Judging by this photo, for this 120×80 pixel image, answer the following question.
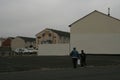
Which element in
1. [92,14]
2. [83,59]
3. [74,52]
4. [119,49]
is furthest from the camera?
[92,14]

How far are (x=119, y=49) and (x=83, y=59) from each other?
31596mm

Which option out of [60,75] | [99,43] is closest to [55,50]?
[99,43]

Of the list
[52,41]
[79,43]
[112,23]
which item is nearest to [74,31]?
[79,43]

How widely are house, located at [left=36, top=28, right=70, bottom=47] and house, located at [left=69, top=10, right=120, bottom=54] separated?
3299cm

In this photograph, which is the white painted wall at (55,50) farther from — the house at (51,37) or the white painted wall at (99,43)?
the house at (51,37)

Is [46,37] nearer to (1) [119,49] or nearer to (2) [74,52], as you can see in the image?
(1) [119,49]

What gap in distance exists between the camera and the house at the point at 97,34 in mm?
62719

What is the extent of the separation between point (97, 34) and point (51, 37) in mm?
38249

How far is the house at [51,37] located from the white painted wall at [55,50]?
98.8ft

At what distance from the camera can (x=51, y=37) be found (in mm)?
101562

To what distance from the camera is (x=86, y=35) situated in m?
65.6

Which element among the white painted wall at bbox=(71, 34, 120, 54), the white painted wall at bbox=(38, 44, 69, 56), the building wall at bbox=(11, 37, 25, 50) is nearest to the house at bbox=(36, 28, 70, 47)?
the building wall at bbox=(11, 37, 25, 50)

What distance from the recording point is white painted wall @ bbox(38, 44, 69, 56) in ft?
219

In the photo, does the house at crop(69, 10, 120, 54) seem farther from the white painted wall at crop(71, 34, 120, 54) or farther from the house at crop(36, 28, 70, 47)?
the house at crop(36, 28, 70, 47)
